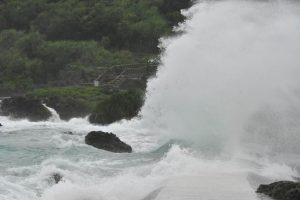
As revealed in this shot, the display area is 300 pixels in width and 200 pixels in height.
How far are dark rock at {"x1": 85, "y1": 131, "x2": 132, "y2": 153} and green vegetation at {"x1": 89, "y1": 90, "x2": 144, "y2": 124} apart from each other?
11.0 m

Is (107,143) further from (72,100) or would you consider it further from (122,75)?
(122,75)

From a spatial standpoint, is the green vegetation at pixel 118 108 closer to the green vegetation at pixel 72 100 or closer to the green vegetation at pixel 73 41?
the green vegetation at pixel 72 100

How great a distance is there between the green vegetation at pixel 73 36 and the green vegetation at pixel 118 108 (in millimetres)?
21438

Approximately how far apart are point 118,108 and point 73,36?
145 ft

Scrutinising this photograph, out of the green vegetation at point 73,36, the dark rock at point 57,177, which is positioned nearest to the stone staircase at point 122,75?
the green vegetation at point 73,36

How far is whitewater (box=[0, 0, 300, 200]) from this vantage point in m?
16.4

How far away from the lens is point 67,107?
1716 inches

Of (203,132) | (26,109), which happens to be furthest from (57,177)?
(26,109)

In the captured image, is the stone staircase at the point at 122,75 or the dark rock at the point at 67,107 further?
the stone staircase at the point at 122,75

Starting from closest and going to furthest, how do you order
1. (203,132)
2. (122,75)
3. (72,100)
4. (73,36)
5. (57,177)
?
(57,177) < (203,132) < (72,100) < (122,75) < (73,36)

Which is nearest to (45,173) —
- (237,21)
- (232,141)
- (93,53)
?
(232,141)

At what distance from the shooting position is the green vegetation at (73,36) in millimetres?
65062

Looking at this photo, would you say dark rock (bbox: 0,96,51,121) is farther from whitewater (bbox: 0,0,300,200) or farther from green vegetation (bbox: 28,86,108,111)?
whitewater (bbox: 0,0,300,200)

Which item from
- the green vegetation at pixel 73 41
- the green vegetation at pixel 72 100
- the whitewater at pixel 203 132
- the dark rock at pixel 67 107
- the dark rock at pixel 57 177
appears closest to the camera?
the whitewater at pixel 203 132
